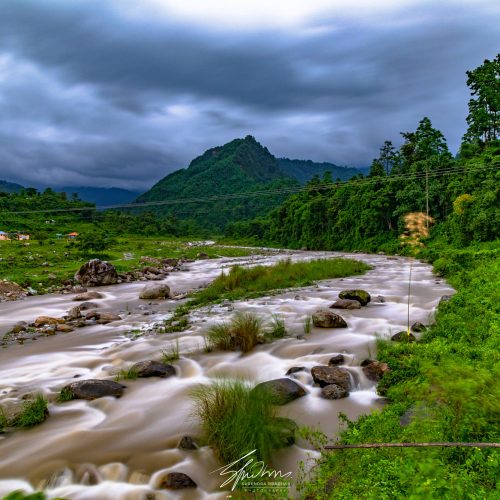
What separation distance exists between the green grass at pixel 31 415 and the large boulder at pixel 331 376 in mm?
4982

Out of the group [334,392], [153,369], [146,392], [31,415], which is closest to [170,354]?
[153,369]

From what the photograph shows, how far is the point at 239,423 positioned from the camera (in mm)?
5090

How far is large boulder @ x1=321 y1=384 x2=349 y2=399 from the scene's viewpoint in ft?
22.5

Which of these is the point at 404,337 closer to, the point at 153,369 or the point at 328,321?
the point at 328,321

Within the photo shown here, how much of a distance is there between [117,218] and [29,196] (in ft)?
66.4

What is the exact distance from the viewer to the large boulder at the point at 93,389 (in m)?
7.32

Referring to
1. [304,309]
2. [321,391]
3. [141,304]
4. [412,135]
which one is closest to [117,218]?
[412,135]

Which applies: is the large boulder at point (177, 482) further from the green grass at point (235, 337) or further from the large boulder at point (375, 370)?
the green grass at point (235, 337)

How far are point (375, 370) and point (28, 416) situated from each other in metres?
6.39

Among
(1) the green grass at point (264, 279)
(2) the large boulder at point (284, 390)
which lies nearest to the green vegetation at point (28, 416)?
(2) the large boulder at point (284, 390)

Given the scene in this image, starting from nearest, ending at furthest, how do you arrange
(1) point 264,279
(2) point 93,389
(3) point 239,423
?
(3) point 239,423 < (2) point 93,389 < (1) point 264,279

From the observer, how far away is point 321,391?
711 centimetres

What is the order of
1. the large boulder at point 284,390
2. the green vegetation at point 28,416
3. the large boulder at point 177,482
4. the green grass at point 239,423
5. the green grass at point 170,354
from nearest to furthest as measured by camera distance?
the large boulder at point 177,482 < the green grass at point 239,423 < the green vegetation at point 28,416 < the large boulder at point 284,390 < the green grass at point 170,354

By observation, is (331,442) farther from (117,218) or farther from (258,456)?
(117,218)
